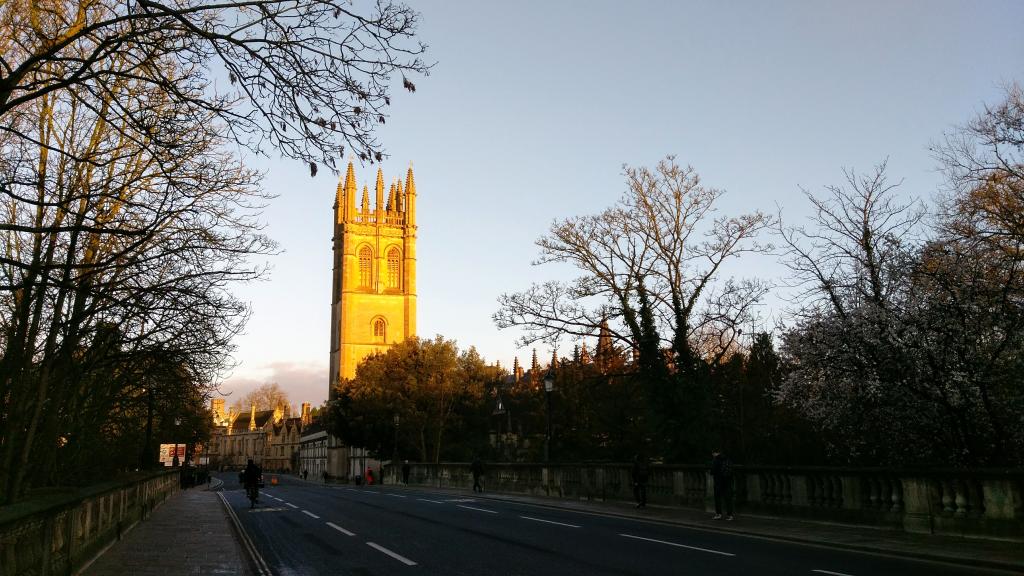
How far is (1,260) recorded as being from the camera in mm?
7238

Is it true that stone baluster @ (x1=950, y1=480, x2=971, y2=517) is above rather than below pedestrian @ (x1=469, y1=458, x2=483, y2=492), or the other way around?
above

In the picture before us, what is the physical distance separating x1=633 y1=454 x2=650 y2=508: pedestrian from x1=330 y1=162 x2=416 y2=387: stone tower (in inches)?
3515

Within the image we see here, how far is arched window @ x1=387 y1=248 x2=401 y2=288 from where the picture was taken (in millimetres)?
118812

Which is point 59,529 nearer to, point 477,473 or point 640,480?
point 640,480


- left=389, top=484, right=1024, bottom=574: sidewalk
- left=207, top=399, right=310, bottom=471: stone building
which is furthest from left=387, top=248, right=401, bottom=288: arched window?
left=389, top=484, right=1024, bottom=574: sidewalk

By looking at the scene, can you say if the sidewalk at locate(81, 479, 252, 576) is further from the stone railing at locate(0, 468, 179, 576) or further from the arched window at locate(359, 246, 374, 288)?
the arched window at locate(359, 246, 374, 288)

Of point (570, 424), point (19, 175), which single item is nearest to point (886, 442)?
point (19, 175)

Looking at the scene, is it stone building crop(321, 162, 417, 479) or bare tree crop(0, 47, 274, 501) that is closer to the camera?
bare tree crop(0, 47, 274, 501)

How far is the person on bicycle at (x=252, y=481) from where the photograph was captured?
29.9m

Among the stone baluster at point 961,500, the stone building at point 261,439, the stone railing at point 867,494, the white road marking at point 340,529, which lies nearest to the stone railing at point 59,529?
the white road marking at point 340,529

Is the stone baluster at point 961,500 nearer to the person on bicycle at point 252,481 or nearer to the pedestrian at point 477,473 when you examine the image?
the person on bicycle at point 252,481

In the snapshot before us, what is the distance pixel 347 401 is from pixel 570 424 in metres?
21.8

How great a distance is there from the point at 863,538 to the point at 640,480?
408 inches

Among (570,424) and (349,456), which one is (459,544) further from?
(349,456)
